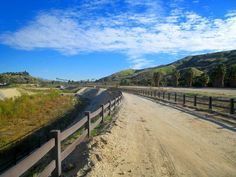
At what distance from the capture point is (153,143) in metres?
11.1

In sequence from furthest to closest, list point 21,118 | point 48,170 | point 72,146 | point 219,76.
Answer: point 219,76 → point 21,118 → point 72,146 → point 48,170

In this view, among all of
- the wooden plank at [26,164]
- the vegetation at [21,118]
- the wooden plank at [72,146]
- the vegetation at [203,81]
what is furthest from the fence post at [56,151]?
the vegetation at [203,81]

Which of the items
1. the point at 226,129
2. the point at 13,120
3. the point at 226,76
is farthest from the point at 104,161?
the point at 226,76

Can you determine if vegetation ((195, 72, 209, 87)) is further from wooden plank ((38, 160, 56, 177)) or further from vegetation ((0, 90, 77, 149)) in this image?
wooden plank ((38, 160, 56, 177))

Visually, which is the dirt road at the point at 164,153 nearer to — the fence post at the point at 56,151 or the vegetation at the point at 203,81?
the fence post at the point at 56,151

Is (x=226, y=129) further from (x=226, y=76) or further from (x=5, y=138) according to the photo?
(x=226, y=76)

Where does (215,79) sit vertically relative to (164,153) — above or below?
above

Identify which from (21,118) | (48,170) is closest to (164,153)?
(48,170)

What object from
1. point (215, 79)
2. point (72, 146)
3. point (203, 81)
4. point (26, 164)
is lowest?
point (72, 146)

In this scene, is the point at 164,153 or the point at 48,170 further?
the point at 164,153

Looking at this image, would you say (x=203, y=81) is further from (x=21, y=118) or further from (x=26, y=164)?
(x=26, y=164)

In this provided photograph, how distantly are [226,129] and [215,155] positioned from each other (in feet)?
18.4

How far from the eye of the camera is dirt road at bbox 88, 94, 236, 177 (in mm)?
7758

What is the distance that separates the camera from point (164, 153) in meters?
9.54
